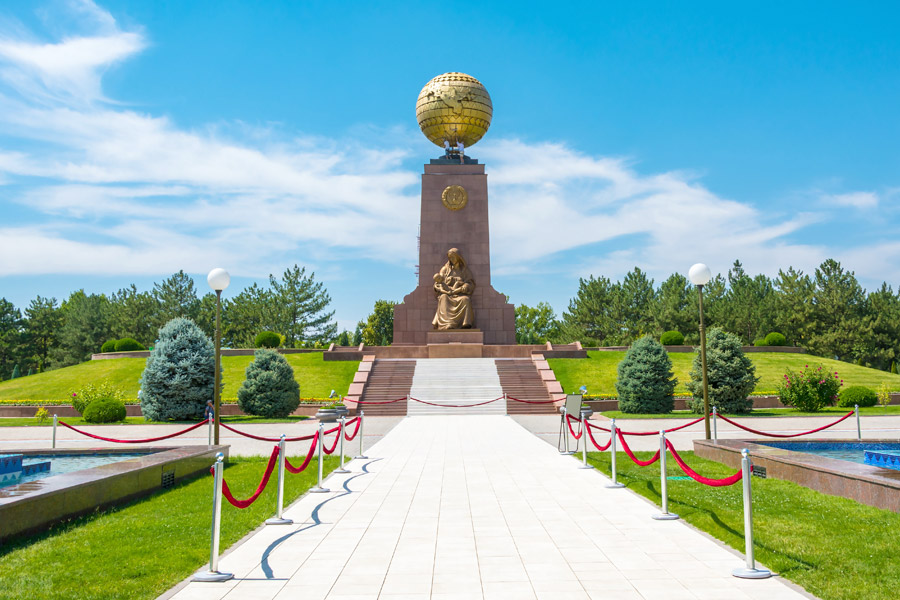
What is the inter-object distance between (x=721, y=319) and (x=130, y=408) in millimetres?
43252

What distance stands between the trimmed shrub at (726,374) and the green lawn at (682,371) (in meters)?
5.28

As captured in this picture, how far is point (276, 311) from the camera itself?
54938 mm

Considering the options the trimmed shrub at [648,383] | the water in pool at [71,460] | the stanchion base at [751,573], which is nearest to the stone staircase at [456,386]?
the trimmed shrub at [648,383]

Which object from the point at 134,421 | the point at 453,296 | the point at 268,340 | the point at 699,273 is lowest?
the point at 134,421

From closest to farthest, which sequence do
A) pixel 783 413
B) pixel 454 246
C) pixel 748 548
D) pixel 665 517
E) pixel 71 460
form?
pixel 748 548 < pixel 665 517 < pixel 71 460 < pixel 783 413 < pixel 454 246

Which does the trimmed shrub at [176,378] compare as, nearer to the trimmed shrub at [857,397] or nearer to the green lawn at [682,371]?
the green lawn at [682,371]

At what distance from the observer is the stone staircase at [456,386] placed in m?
22.8

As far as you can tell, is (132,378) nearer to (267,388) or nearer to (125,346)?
(125,346)

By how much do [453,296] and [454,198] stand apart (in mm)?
5983

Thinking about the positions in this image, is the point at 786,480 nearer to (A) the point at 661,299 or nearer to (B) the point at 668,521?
(B) the point at 668,521

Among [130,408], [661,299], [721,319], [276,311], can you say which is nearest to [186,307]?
[276,311]

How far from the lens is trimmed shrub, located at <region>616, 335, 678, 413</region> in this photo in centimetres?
2153

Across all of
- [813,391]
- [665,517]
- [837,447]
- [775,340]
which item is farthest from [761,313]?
[665,517]

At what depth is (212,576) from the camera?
203 inches
